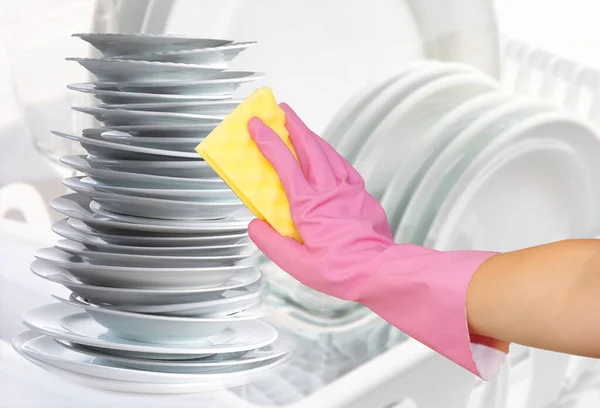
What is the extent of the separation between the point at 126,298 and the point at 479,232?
0.61 meters

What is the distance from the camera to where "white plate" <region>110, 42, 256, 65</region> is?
0.70 m

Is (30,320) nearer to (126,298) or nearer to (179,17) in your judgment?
(126,298)

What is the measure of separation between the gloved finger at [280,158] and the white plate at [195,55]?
92mm

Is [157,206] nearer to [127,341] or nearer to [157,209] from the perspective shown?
[157,209]

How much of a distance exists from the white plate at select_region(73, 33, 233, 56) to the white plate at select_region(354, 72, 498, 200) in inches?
18.5

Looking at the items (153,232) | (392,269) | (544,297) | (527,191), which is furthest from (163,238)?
(527,191)

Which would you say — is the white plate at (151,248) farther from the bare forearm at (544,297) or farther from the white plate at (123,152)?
the bare forearm at (544,297)

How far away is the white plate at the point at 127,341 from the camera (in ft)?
2.31

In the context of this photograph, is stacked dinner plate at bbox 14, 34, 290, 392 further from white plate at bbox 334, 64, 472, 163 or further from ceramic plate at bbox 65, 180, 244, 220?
white plate at bbox 334, 64, 472, 163

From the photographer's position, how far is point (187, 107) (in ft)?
2.31

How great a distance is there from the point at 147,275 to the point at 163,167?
0.10m

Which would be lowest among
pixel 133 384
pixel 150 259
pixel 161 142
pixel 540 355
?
pixel 540 355

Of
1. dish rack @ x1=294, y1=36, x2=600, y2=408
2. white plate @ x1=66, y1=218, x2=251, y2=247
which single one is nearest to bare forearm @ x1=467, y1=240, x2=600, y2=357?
white plate @ x1=66, y1=218, x2=251, y2=247

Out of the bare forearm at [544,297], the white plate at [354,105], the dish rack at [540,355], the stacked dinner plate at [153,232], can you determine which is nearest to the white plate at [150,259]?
Answer: the stacked dinner plate at [153,232]
